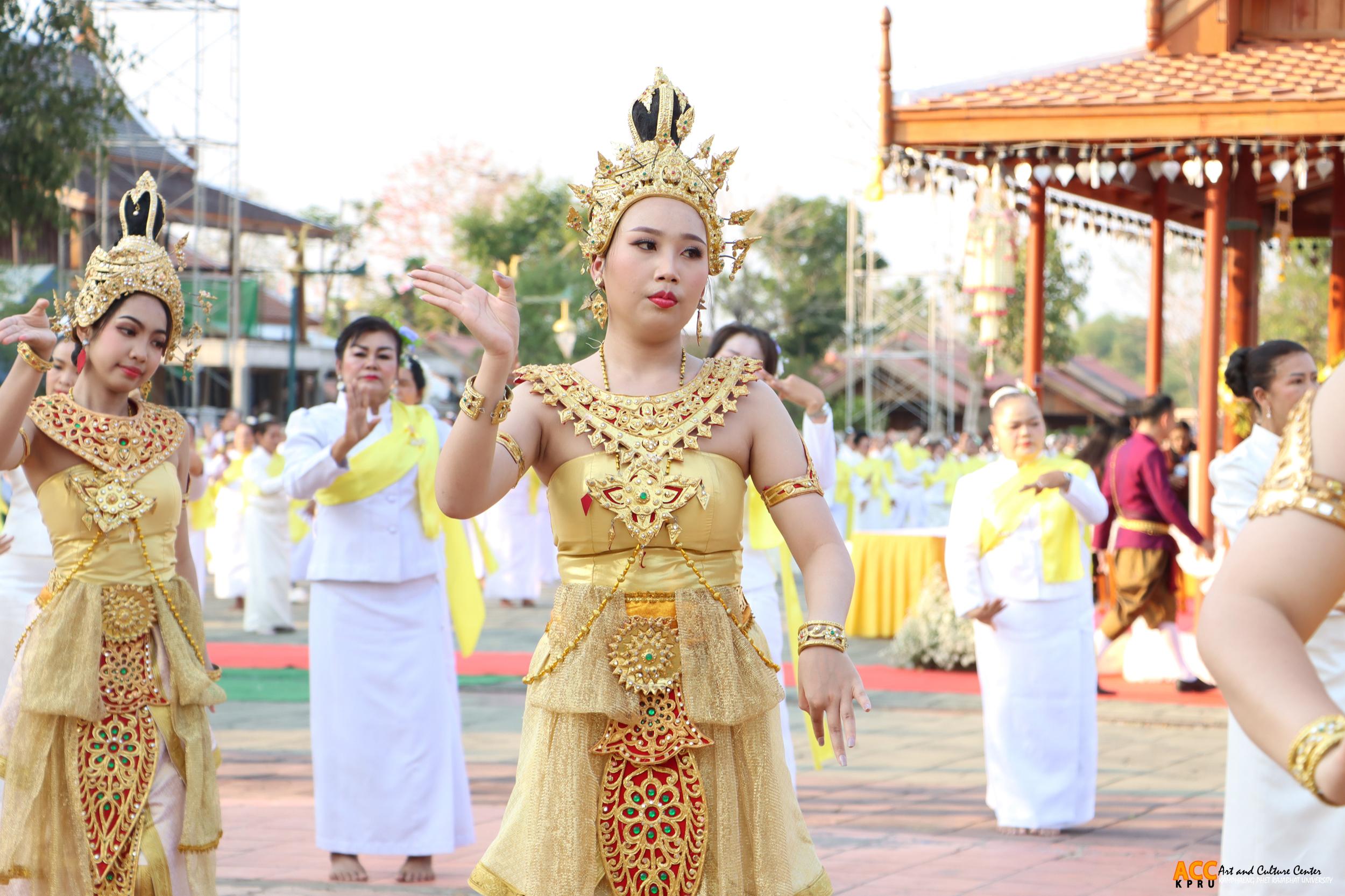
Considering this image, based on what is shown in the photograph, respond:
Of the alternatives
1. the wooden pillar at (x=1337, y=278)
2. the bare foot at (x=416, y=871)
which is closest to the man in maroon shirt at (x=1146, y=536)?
the wooden pillar at (x=1337, y=278)

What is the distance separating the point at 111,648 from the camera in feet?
13.7

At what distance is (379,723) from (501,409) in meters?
3.24

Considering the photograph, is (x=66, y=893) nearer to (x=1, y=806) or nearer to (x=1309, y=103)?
(x=1, y=806)

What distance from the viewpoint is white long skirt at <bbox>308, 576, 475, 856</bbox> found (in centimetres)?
553

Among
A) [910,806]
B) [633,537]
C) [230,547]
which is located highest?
[633,537]

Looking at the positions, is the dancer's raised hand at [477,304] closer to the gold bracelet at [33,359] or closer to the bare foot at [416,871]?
the gold bracelet at [33,359]

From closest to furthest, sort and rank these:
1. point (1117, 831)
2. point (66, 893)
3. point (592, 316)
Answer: point (592, 316) < point (66, 893) < point (1117, 831)

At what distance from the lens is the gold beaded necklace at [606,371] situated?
294cm

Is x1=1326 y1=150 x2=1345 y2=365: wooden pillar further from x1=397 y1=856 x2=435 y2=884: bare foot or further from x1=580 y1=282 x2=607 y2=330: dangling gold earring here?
x1=580 y1=282 x2=607 y2=330: dangling gold earring

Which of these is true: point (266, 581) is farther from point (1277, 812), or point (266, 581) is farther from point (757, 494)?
point (1277, 812)

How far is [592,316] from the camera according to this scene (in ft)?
10.1

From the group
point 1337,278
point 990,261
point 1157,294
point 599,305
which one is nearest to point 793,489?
point 599,305

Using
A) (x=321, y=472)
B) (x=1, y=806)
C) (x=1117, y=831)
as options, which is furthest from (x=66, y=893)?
(x=1117, y=831)

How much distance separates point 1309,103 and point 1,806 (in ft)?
27.1
